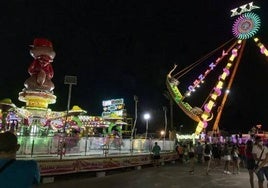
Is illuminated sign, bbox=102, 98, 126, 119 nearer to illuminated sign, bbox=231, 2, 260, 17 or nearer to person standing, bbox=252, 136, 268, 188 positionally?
illuminated sign, bbox=231, 2, 260, 17

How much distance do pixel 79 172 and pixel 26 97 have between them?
12986 mm

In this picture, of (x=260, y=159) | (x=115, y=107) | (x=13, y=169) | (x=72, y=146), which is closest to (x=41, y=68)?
(x=72, y=146)

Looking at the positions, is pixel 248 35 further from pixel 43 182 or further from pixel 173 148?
pixel 43 182

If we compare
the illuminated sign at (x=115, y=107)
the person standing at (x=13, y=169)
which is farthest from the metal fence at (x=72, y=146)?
the illuminated sign at (x=115, y=107)

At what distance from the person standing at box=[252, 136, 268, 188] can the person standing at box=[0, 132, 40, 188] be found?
726 cm

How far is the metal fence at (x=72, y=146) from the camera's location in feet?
46.8

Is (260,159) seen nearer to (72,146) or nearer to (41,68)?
Result: (72,146)

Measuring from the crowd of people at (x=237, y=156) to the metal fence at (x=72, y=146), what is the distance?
182 inches

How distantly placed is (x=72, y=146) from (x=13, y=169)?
1336cm

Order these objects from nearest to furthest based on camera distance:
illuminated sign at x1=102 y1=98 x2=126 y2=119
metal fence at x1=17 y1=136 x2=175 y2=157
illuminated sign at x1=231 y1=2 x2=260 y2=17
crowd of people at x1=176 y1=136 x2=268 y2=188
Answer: crowd of people at x1=176 y1=136 x2=268 y2=188
metal fence at x1=17 y1=136 x2=175 y2=157
illuminated sign at x1=231 y1=2 x2=260 y2=17
illuminated sign at x1=102 y1=98 x2=126 y2=119

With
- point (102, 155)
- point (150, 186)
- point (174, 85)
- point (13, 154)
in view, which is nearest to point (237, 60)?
point (174, 85)

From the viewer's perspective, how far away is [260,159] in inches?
375

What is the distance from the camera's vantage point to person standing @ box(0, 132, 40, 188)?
9.16ft

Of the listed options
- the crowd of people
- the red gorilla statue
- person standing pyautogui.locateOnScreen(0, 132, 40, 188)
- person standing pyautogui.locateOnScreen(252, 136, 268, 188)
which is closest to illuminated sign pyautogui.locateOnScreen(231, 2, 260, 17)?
the crowd of people
